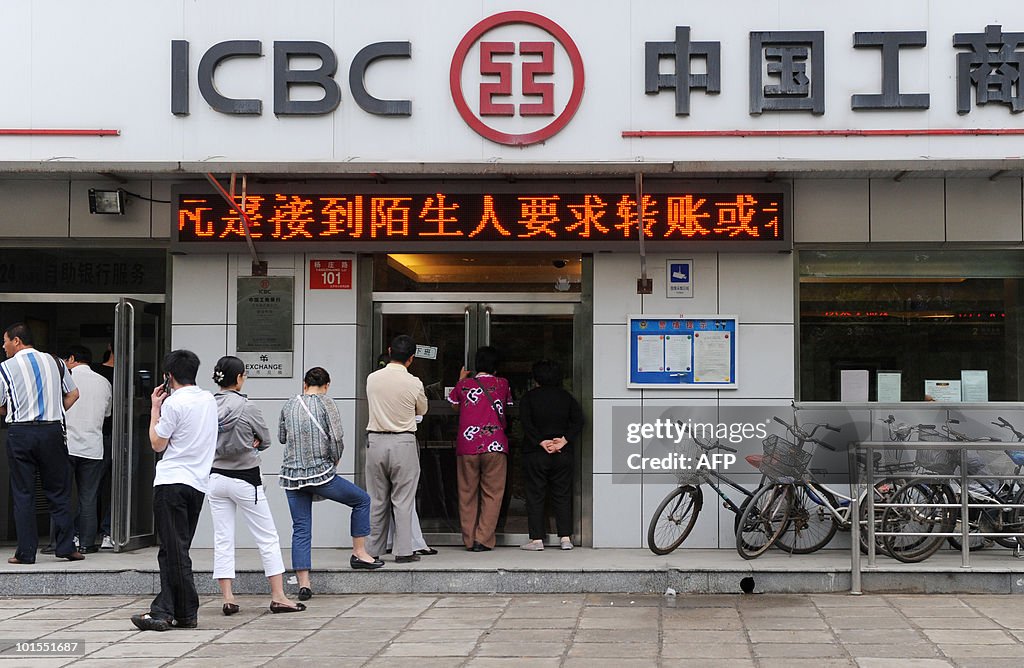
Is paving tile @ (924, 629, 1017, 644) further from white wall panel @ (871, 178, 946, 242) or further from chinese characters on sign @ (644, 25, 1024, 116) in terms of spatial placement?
chinese characters on sign @ (644, 25, 1024, 116)

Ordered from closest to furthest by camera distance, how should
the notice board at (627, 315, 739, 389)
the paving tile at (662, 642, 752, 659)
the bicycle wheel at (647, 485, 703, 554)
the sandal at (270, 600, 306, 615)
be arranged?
1. the paving tile at (662, 642, 752, 659)
2. the sandal at (270, 600, 306, 615)
3. the bicycle wheel at (647, 485, 703, 554)
4. the notice board at (627, 315, 739, 389)

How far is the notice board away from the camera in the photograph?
9156 millimetres

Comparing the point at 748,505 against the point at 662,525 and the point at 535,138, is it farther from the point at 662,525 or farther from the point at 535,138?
the point at 535,138

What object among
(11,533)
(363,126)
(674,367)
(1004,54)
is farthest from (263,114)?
(1004,54)

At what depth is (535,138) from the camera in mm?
8578

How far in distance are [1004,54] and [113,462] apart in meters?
7.83

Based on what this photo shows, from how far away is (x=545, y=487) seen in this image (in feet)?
30.0

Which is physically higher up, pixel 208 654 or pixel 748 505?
pixel 748 505

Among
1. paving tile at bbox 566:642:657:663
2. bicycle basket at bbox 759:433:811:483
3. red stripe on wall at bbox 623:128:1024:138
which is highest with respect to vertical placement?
red stripe on wall at bbox 623:128:1024:138

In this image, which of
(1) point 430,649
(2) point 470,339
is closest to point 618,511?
(2) point 470,339

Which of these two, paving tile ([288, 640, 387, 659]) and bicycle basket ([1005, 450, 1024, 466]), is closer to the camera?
paving tile ([288, 640, 387, 659])

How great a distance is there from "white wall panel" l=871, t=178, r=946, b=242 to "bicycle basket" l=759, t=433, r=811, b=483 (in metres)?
2.04

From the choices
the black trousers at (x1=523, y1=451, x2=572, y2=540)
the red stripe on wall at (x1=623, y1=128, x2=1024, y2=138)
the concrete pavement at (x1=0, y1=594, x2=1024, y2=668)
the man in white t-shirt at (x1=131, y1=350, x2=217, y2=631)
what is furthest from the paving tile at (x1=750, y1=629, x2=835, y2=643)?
the red stripe on wall at (x1=623, y1=128, x2=1024, y2=138)

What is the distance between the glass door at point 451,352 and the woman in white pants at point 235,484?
7.43 feet
